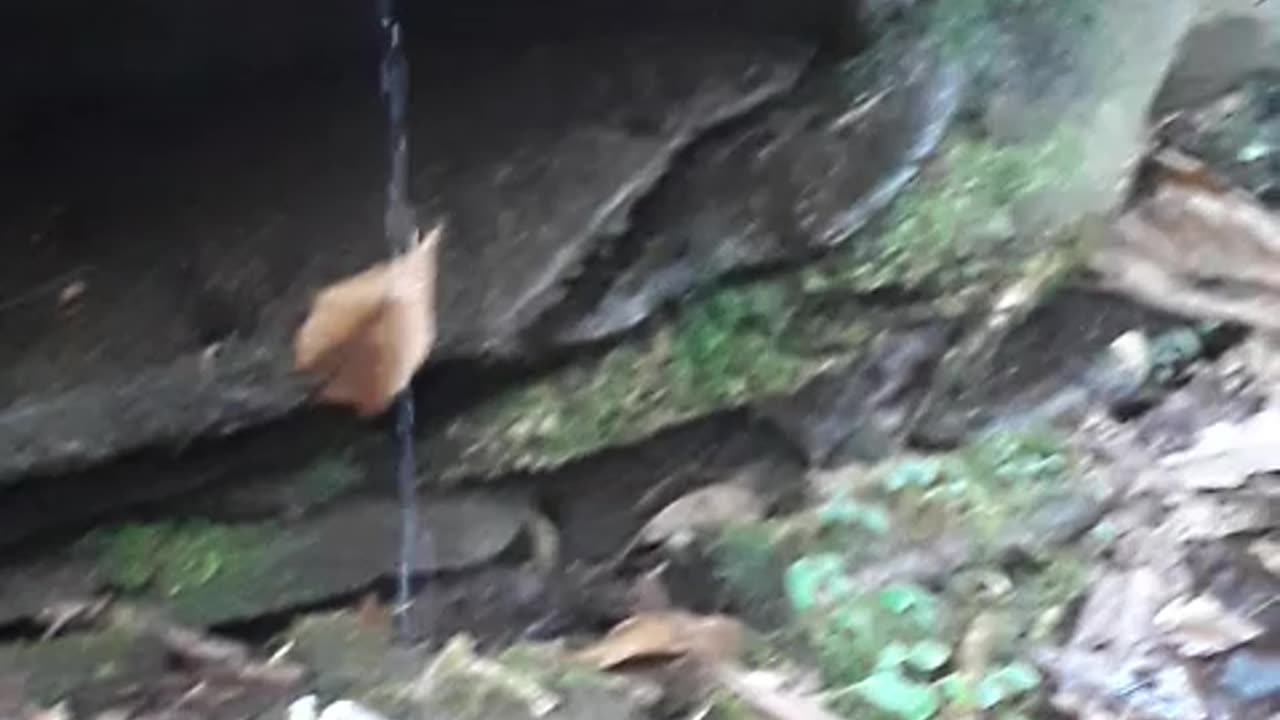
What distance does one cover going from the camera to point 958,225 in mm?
1847

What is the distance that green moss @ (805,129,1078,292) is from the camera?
5.97 ft

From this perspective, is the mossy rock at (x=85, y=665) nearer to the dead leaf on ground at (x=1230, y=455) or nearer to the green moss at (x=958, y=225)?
the green moss at (x=958, y=225)

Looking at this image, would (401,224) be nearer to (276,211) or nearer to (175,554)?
(276,211)

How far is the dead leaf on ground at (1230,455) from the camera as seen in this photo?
1739 millimetres

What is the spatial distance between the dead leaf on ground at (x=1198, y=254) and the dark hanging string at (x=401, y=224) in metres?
0.66

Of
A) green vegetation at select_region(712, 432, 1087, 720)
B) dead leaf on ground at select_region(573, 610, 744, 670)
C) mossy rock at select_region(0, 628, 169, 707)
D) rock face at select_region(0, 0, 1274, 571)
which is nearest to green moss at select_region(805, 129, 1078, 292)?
rock face at select_region(0, 0, 1274, 571)

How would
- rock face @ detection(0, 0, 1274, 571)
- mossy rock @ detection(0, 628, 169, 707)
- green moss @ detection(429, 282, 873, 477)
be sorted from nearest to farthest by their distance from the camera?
1. mossy rock @ detection(0, 628, 169, 707)
2. rock face @ detection(0, 0, 1274, 571)
3. green moss @ detection(429, 282, 873, 477)

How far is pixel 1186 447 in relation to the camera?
1.78m

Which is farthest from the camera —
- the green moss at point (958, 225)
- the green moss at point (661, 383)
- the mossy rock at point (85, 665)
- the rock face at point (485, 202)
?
the green moss at point (958, 225)

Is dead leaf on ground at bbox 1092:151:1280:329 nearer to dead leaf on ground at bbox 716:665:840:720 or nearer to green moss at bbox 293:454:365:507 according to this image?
dead leaf on ground at bbox 716:665:840:720

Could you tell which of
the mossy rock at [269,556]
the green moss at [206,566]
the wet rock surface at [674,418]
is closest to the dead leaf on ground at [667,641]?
the wet rock surface at [674,418]

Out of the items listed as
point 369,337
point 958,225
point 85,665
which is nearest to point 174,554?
point 85,665

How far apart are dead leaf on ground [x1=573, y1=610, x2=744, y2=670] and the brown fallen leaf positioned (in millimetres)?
269

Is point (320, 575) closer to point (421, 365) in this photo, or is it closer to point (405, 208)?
point (421, 365)
